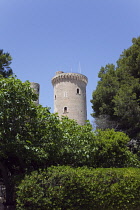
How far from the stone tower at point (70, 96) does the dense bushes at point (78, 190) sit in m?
A: 25.1

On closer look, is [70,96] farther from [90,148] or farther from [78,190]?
[78,190]

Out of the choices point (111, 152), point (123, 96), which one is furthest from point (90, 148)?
point (123, 96)

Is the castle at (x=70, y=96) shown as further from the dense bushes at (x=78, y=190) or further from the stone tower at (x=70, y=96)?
the dense bushes at (x=78, y=190)

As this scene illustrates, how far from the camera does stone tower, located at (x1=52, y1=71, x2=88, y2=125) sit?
32.9 m

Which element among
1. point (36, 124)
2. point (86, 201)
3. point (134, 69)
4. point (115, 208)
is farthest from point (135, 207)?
point (134, 69)

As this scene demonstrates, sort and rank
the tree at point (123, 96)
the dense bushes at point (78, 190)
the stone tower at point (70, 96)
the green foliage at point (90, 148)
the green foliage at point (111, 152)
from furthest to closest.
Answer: the stone tower at point (70, 96)
the tree at point (123, 96)
the green foliage at point (111, 152)
the green foliage at point (90, 148)
the dense bushes at point (78, 190)

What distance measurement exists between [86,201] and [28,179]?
1.79 meters

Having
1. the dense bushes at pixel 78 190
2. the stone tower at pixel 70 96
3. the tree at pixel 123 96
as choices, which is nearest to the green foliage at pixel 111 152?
the dense bushes at pixel 78 190

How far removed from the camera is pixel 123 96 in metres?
15.6

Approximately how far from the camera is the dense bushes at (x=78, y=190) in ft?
20.1

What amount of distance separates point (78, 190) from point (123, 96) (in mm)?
10256

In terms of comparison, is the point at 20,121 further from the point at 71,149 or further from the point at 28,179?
the point at 71,149

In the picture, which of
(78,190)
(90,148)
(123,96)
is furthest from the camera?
(123,96)

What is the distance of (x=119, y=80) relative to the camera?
17.9 m
